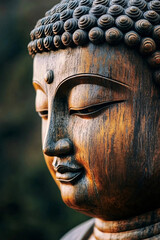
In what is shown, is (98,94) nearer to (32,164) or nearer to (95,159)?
(95,159)

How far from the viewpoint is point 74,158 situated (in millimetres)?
1296

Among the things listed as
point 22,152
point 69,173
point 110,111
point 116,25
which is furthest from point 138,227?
point 22,152

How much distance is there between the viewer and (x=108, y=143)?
1231 millimetres

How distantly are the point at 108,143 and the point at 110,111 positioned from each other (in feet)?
0.34

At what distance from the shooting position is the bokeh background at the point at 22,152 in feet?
10.1

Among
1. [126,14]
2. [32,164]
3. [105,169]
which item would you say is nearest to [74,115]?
[105,169]

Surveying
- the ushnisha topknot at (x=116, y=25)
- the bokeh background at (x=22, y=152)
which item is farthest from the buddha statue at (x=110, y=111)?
the bokeh background at (x=22, y=152)

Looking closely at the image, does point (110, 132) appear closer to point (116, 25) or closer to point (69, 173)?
point (69, 173)

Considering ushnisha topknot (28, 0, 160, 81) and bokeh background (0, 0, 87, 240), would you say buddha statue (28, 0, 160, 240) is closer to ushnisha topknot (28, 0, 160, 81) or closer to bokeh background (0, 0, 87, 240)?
ushnisha topknot (28, 0, 160, 81)

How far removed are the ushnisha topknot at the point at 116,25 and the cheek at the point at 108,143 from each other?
0.20 metres

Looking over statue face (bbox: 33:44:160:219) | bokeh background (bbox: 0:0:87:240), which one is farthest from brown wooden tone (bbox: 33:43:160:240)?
bokeh background (bbox: 0:0:87:240)

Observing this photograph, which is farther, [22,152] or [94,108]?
[22,152]

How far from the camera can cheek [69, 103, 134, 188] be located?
123 centimetres

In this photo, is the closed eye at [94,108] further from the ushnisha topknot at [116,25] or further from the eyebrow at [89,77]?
the ushnisha topknot at [116,25]
